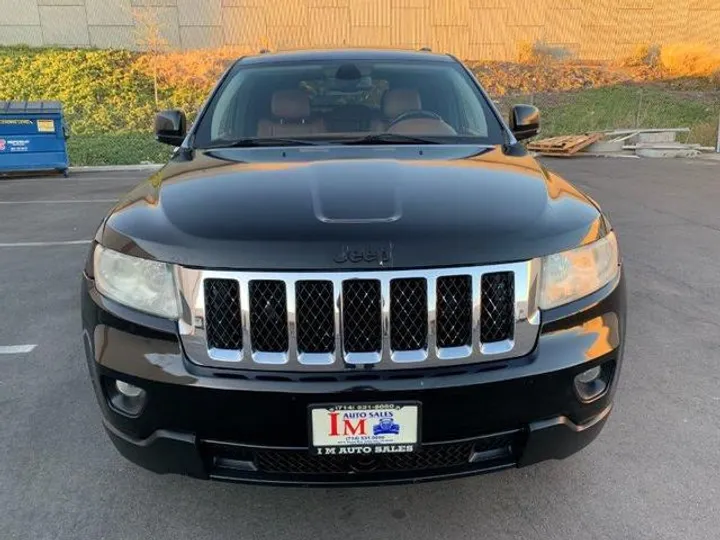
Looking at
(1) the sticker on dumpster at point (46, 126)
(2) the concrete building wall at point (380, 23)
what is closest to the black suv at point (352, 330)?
(1) the sticker on dumpster at point (46, 126)

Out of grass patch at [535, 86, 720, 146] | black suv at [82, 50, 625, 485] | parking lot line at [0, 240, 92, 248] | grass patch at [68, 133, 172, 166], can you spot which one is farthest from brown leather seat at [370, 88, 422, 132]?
grass patch at [535, 86, 720, 146]

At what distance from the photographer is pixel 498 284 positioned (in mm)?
1906

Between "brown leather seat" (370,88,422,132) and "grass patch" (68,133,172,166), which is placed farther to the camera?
"grass patch" (68,133,172,166)

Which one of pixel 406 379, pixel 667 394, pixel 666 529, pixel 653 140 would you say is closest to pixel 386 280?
pixel 406 379

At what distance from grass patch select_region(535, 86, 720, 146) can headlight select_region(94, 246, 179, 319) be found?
58.1 ft

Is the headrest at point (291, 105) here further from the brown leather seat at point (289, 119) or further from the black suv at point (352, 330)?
the black suv at point (352, 330)

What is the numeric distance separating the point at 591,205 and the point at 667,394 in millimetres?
1420

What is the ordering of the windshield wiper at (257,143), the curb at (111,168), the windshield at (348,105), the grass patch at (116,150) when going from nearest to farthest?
the windshield wiper at (257,143), the windshield at (348,105), the curb at (111,168), the grass patch at (116,150)

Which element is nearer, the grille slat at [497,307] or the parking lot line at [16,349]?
the grille slat at [497,307]

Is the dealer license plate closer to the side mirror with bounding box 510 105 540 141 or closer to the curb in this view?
the side mirror with bounding box 510 105 540 141

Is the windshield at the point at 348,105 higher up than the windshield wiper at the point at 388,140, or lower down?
higher up

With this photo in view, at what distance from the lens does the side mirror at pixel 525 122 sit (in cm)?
360

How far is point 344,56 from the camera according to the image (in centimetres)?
374

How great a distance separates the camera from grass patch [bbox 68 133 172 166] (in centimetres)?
1504
